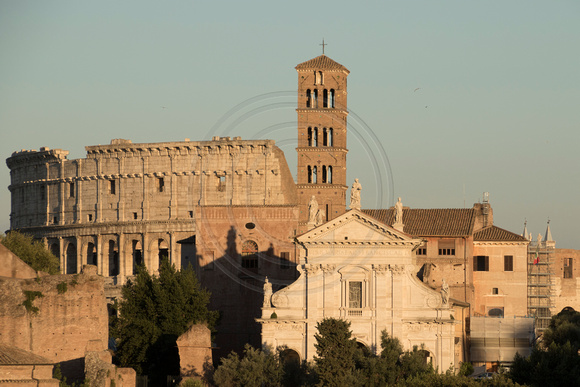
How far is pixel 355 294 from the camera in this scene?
59.8m

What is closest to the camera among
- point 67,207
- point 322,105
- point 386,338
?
point 386,338

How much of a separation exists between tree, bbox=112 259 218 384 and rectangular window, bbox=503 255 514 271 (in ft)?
75.4

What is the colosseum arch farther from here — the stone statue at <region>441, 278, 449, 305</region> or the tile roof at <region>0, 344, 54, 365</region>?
the tile roof at <region>0, 344, 54, 365</region>

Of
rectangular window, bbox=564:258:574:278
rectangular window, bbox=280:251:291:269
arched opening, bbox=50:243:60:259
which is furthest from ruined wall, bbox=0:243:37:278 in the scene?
rectangular window, bbox=564:258:574:278

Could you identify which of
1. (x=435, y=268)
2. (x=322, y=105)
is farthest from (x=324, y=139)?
(x=435, y=268)

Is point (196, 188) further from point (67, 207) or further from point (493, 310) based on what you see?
point (493, 310)

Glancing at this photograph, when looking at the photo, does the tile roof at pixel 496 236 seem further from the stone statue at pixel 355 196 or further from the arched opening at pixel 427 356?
the arched opening at pixel 427 356

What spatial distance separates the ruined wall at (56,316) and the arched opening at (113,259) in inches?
2139

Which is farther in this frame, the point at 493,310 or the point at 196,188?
the point at 196,188

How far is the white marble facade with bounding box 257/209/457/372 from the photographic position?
192 feet

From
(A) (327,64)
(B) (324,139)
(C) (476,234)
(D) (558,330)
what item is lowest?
(D) (558,330)

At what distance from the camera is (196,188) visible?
9912 cm

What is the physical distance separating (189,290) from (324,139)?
20.6 metres

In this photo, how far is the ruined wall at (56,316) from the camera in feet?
154
